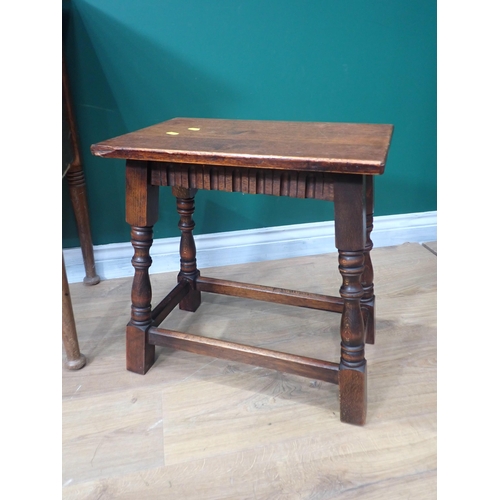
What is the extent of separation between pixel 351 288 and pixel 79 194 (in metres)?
0.87

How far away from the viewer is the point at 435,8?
1.57 m

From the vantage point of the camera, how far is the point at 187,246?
1.32 meters

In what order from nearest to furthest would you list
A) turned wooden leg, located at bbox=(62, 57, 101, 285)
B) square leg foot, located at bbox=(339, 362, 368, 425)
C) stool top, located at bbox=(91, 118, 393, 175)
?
1. stool top, located at bbox=(91, 118, 393, 175)
2. square leg foot, located at bbox=(339, 362, 368, 425)
3. turned wooden leg, located at bbox=(62, 57, 101, 285)

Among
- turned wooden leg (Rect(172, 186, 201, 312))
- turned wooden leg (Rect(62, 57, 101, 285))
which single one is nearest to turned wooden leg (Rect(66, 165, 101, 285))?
turned wooden leg (Rect(62, 57, 101, 285))

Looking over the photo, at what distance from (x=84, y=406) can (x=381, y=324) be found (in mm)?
731

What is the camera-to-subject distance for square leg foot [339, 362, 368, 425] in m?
0.94

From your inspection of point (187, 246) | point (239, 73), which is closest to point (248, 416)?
point (187, 246)

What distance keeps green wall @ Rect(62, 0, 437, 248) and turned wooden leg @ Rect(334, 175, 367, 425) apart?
77 cm

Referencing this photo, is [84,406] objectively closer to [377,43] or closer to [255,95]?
[255,95]

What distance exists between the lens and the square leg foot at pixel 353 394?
939 millimetres

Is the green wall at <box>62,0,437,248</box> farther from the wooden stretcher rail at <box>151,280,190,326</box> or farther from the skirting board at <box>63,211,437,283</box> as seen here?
the wooden stretcher rail at <box>151,280,190,326</box>

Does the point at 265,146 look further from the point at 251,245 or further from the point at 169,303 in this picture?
the point at 251,245

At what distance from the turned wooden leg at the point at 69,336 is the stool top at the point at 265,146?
32 cm
